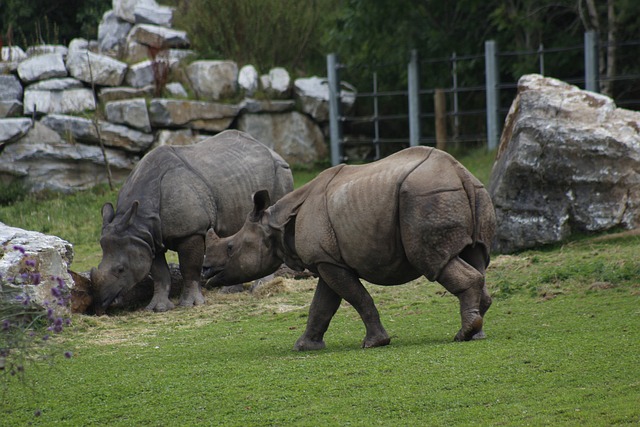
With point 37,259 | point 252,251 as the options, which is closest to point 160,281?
point 37,259

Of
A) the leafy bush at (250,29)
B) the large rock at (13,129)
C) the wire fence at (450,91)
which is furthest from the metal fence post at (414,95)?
the large rock at (13,129)

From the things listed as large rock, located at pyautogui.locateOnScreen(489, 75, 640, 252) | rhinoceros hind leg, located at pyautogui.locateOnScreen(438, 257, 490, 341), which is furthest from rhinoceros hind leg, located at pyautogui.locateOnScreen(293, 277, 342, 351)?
large rock, located at pyautogui.locateOnScreen(489, 75, 640, 252)

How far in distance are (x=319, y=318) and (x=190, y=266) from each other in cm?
367

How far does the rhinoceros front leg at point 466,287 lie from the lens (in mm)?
8367

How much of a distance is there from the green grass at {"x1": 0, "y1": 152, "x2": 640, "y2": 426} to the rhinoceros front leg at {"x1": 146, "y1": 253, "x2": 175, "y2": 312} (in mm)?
399

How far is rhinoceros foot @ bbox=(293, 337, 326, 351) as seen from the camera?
898cm

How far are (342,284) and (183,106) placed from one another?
45.2 ft

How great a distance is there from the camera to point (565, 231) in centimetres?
1327

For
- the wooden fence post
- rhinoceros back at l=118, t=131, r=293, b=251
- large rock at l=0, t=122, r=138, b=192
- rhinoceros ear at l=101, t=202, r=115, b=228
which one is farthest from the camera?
the wooden fence post

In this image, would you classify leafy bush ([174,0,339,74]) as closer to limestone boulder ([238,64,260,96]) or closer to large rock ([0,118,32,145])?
limestone boulder ([238,64,260,96])

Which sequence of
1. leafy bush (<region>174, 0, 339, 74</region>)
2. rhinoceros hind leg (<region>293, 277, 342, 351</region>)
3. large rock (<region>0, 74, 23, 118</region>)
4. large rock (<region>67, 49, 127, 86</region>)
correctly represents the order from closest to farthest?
1. rhinoceros hind leg (<region>293, 277, 342, 351</region>)
2. large rock (<region>0, 74, 23, 118</region>)
3. large rock (<region>67, 49, 127, 86</region>)
4. leafy bush (<region>174, 0, 339, 74</region>)

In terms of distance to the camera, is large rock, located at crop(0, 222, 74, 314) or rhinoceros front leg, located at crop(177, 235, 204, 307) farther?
rhinoceros front leg, located at crop(177, 235, 204, 307)

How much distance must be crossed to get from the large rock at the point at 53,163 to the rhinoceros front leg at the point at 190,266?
940 centimetres

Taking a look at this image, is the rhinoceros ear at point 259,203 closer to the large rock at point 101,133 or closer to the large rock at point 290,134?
the large rock at point 101,133
